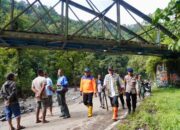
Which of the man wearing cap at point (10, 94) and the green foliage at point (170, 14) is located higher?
the green foliage at point (170, 14)

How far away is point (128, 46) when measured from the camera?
3048 centimetres

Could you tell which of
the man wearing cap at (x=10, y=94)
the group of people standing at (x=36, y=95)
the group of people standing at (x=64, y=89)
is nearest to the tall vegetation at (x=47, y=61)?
the group of people standing at (x=36, y=95)

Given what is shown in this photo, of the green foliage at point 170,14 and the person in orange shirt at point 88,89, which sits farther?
the person in orange shirt at point 88,89

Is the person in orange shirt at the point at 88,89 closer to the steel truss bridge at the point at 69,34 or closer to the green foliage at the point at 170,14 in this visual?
the steel truss bridge at the point at 69,34

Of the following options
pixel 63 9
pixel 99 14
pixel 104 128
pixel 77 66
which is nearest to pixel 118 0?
pixel 99 14

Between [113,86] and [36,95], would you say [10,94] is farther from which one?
[113,86]

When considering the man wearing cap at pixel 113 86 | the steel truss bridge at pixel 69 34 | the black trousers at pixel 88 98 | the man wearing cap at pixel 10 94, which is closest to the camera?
the man wearing cap at pixel 10 94

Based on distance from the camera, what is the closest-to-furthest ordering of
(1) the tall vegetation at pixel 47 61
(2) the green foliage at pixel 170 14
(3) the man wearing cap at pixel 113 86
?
1. (2) the green foliage at pixel 170 14
2. (3) the man wearing cap at pixel 113 86
3. (1) the tall vegetation at pixel 47 61

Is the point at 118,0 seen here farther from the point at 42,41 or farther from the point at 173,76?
the point at 173,76

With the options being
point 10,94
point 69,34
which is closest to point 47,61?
point 69,34

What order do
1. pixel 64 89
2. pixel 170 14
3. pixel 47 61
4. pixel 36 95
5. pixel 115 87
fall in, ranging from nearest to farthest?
1. pixel 170 14
2. pixel 115 87
3. pixel 36 95
4. pixel 64 89
5. pixel 47 61

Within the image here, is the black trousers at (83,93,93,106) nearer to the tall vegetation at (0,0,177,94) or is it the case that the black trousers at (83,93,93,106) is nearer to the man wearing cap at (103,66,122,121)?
the man wearing cap at (103,66,122,121)

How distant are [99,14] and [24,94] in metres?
29.0

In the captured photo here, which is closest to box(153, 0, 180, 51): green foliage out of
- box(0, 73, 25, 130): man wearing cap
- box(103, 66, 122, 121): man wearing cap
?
box(0, 73, 25, 130): man wearing cap
